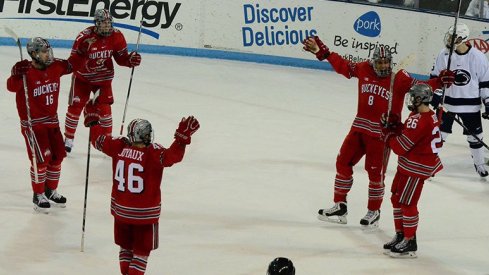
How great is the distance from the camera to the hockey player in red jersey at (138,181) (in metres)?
5.98

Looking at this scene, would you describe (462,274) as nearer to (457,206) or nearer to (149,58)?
(457,206)

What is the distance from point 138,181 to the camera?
6055 mm

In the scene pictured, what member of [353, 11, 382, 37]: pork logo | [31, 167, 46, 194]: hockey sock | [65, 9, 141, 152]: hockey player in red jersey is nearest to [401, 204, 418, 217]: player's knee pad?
[31, 167, 46, 194]: hockey sock

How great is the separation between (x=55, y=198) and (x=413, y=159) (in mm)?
2983

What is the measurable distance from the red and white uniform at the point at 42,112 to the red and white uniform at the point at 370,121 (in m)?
2.28

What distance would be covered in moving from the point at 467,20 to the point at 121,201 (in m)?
9.41

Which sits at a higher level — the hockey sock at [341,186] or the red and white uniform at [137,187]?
the red and white uniform at [137,187]

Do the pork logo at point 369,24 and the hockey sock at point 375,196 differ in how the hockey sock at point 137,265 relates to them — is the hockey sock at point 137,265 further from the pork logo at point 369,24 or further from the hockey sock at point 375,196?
the pork logo at point 369,24

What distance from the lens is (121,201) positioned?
612 centimetres

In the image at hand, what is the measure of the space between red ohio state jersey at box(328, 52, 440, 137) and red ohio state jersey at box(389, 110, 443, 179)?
2.03 ft

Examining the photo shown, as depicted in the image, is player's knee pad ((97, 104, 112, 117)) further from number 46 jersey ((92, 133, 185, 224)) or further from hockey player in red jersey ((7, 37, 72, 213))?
number 46 jersey ((92, 133, 185, 224))

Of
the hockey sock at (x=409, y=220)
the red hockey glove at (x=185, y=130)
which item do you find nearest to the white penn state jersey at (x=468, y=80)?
the hockey sock at (x=409, y=220)

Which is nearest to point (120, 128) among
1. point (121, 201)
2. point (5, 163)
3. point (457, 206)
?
point (5, 163)

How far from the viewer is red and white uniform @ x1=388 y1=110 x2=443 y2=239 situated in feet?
23.2
